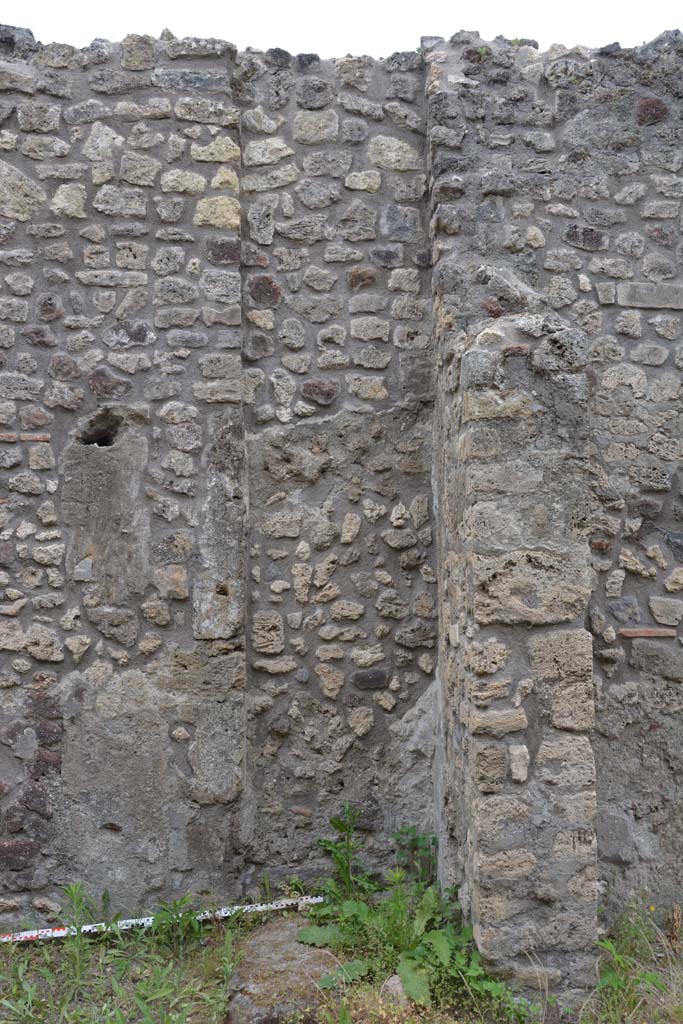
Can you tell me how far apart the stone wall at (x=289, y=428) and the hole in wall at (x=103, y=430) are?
10mm

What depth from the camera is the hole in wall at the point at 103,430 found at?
3744 mm

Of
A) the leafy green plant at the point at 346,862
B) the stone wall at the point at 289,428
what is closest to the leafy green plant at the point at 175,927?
the stone wall at the point at 289,428

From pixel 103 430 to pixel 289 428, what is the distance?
2.71ft

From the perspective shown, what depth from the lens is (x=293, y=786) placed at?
3.83 metres

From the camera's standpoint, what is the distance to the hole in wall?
374 cm

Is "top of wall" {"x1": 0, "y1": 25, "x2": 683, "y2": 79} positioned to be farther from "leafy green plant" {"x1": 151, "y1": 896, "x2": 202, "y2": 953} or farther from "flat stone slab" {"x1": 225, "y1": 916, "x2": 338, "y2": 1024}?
"flat stone slab" {"x1": 225, "y1": 916, "x2": 338, "y2": 1024}

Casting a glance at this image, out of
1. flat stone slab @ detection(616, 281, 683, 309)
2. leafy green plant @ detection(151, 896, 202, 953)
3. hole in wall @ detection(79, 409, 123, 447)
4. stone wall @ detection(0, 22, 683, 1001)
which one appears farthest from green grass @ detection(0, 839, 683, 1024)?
flat stone slab @ detection(616, 281, 683, 309)

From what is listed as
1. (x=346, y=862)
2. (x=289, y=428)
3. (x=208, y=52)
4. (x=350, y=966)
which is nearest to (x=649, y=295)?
(x=289, y=428)

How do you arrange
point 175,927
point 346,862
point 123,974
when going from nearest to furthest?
point 123,974, point 175,927, point 346,862

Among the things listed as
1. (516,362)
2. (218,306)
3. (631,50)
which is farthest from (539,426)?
(631,50)

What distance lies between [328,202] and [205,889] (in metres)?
3.12

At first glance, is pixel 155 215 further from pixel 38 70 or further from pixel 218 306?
pixel 38 70

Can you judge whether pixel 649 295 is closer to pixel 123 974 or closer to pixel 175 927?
pixel 175 927

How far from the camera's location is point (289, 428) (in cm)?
394
